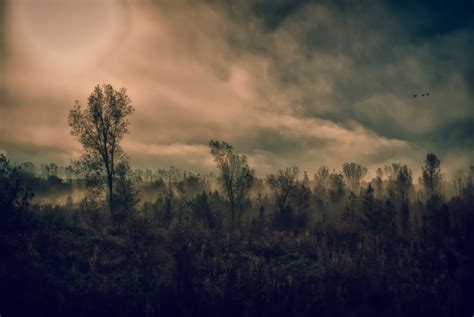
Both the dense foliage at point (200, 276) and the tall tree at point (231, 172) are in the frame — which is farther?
the tall tree at point (231, 172)

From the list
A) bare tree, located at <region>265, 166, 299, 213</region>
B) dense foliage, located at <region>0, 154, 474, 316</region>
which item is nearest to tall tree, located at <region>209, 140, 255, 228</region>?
bare tree, located at <region>265, 166, 299, 213</region>

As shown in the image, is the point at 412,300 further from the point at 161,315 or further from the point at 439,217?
the point at 439,217

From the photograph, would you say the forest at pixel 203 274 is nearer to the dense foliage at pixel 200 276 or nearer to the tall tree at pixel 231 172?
the dense foliage at pixel 200 276

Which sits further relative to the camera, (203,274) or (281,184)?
(281,184)

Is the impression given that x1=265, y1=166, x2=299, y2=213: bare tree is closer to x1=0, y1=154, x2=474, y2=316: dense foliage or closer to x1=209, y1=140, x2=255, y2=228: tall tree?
x1=209, y1=140, x2=255, y2=228: tall tree

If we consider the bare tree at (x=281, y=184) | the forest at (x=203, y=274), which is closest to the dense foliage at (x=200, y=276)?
the forest at (x=203, y=274)

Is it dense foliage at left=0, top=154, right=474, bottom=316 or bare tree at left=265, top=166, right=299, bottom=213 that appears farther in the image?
bare tree at left=265, top=166, right=299, bottom=213

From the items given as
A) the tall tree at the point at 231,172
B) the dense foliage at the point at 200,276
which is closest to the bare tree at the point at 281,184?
the tall tree at the point at 231,172

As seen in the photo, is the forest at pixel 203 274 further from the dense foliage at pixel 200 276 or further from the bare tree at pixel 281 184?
the bare tree at pixel 281 184

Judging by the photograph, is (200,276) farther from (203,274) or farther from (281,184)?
(281,184)

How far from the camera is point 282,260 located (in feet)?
60.8

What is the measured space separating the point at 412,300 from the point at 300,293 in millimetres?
3587

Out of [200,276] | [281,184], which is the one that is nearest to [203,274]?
[200,276]

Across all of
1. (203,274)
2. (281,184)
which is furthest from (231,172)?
(203,274)
